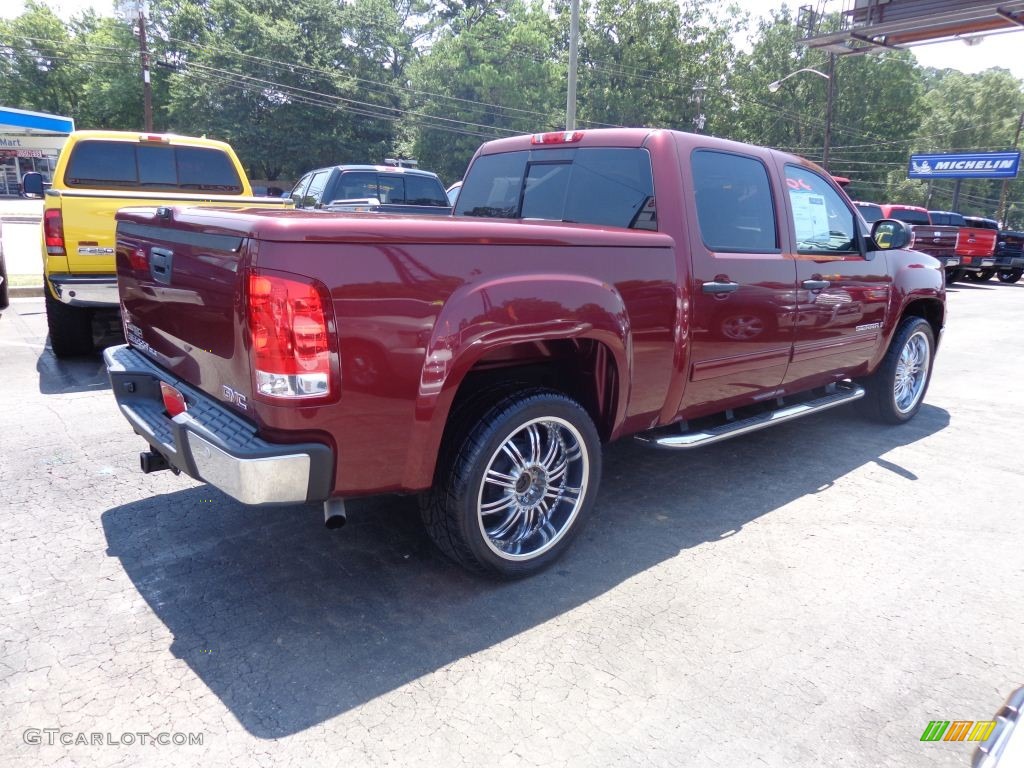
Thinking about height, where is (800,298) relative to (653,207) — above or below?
below

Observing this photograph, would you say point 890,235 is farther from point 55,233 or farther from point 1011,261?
point 1011,261

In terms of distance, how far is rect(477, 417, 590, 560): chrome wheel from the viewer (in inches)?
120

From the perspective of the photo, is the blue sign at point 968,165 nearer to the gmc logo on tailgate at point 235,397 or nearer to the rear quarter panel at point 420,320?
the rear quarter panel at point 420,320

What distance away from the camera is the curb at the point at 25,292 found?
10.1 metres

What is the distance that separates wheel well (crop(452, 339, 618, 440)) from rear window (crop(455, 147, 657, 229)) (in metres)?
0.79

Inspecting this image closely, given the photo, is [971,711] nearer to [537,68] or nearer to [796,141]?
[537,68]

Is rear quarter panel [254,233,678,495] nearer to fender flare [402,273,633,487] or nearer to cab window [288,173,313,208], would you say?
fender flare [402,273,633,487]

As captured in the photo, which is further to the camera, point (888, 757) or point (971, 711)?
point (971, 711)

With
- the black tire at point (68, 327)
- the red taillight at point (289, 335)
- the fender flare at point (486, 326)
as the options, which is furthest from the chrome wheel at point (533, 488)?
the black tire at point (68, 327)

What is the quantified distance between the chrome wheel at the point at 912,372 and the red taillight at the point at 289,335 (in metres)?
4.90

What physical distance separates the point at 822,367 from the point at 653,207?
1.95 metres

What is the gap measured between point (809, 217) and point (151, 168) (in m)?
6.65

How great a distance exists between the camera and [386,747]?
217 centimetres

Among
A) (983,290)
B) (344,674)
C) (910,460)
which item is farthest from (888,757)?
(983,290)
